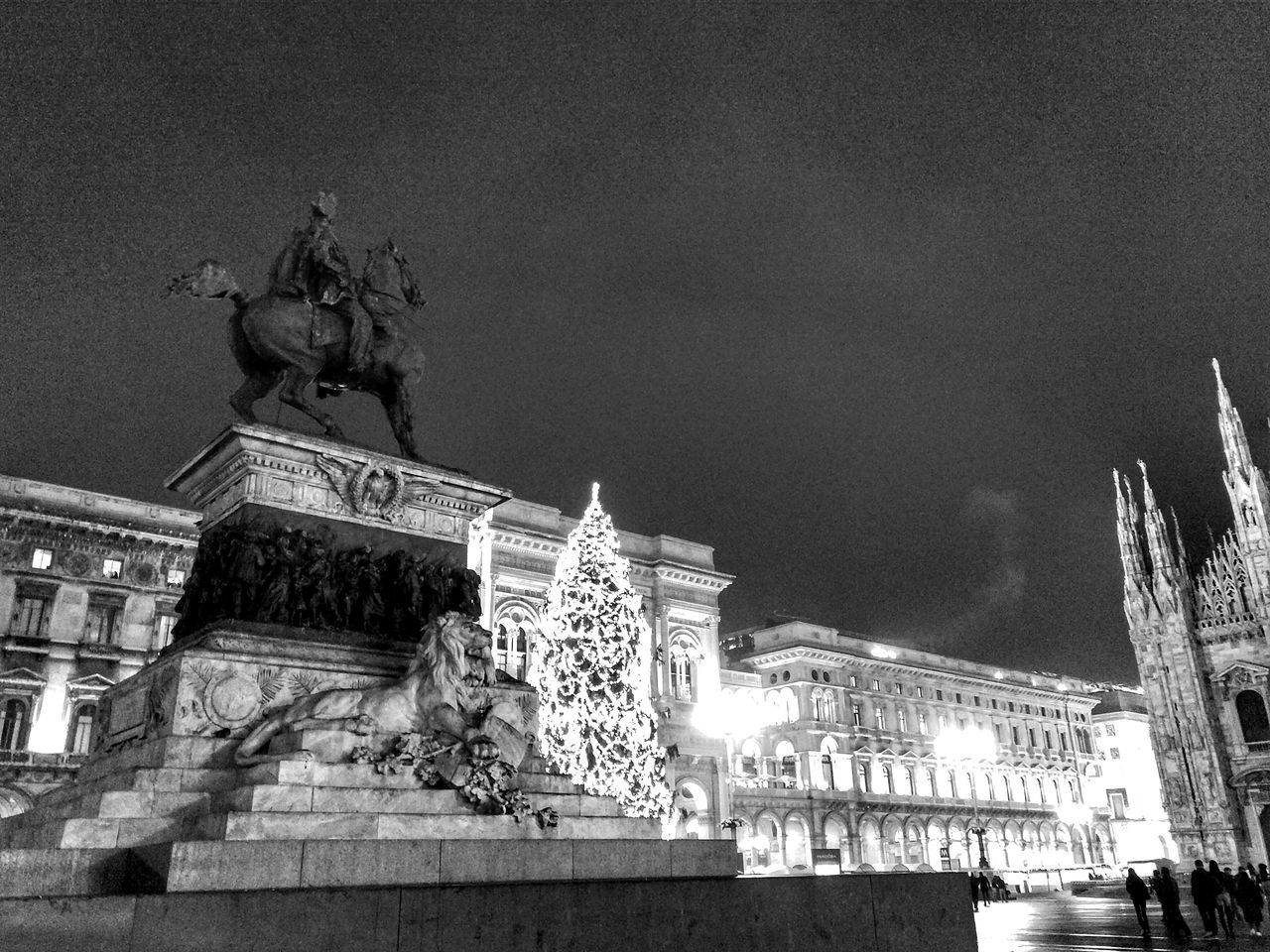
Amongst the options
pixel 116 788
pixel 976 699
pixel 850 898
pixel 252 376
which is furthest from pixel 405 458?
pixel 976 699

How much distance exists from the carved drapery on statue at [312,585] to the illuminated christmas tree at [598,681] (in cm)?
2345

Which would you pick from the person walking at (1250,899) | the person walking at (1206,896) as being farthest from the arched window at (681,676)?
the person walking at (1206,896)

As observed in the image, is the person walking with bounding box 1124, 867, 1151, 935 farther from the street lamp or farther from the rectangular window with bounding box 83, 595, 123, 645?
the street lamp

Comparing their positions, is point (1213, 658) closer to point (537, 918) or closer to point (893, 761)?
Result: point (893, 761)

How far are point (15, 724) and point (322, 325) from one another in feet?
109

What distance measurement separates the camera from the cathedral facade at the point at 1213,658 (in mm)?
Result: 52375

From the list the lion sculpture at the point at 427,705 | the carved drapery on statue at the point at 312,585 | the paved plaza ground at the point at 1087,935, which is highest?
the carved drapery on statue at the point at 312,585

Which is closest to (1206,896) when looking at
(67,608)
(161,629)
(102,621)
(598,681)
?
(598,681)

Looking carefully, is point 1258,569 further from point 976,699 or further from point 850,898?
point 850,898

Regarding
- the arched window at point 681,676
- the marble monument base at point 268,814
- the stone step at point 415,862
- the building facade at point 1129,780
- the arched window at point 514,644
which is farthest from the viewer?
the building facade at point 1129,780

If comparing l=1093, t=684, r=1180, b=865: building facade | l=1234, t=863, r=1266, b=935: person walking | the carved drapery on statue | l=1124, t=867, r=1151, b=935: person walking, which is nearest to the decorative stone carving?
the carved drapery on statue

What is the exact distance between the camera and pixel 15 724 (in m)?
37.2

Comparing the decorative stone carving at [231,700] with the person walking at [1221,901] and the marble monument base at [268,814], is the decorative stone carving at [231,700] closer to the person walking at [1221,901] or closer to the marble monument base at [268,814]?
the marble monument base at [268,814]

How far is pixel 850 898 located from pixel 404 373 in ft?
29.9
